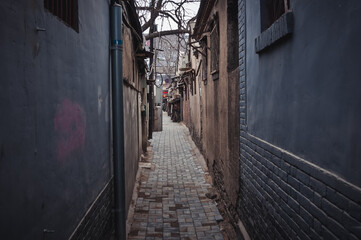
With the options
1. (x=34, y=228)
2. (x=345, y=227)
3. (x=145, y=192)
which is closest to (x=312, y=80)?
(x=345, y=227)

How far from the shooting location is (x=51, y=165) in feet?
6.10

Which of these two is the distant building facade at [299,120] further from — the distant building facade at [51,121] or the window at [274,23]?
the distant building facade at [51,121]

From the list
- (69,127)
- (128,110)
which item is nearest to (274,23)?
(69,127)

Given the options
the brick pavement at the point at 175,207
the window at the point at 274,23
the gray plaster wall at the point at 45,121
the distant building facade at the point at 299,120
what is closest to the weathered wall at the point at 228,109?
the distant building facade at the point at 299,120

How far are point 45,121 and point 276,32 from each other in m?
2.16

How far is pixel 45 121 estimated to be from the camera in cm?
177

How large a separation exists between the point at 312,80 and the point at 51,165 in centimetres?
193

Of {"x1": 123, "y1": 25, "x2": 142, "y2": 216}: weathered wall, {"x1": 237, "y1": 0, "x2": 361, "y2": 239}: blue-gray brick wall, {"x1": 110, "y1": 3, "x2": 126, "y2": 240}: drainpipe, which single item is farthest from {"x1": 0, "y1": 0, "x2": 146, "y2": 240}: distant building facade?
{"x1": 123, "y1": 25, "x2": 142, "y2": 216}: weathered wall

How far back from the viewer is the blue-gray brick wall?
165 centimetres

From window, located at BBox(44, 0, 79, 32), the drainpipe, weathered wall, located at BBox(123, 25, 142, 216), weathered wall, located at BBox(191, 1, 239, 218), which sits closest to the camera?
window, located at BBox(44, 0, 79, 32)

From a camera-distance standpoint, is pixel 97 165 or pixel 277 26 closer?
pixel 277 26

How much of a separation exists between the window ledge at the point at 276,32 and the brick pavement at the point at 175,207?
11.0ft

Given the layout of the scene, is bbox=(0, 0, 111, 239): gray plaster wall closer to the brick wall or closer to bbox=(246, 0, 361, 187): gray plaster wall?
the brick wall

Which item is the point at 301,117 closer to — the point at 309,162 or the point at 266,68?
the point at 309,162
